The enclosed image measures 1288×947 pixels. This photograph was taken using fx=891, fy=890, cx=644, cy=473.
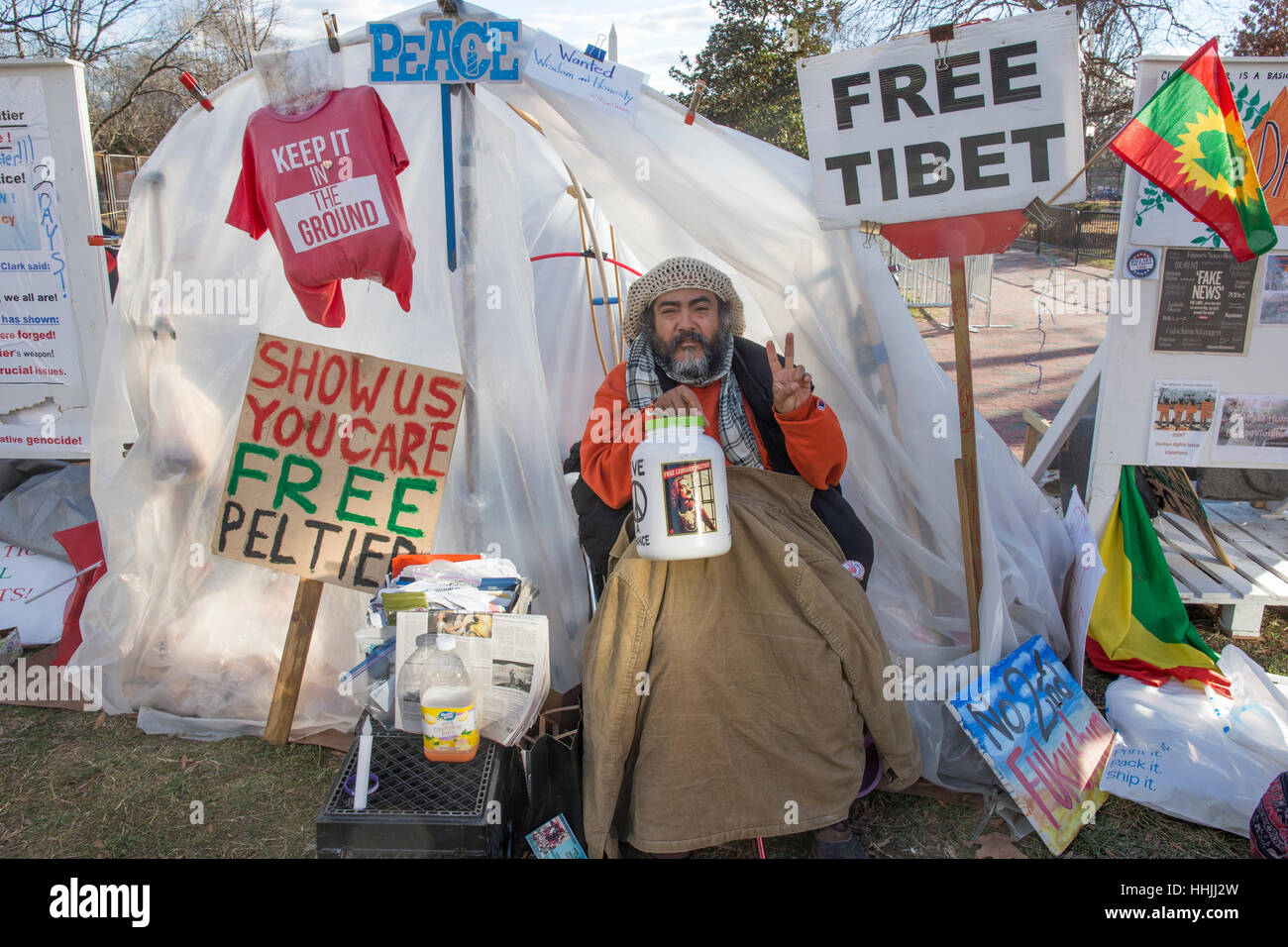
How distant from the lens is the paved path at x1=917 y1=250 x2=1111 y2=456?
700 centimetres

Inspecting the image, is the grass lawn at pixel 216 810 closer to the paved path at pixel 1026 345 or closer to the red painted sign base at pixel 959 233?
the red painted sign base at pixel 959 233

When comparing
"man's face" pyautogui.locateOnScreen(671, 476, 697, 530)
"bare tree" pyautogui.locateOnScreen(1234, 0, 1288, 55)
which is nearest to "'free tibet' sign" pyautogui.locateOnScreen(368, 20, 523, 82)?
"man's face" pyautogui.locateOnScreen(671, 476, 697, 530)

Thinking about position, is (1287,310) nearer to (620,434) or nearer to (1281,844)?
(1281,844)

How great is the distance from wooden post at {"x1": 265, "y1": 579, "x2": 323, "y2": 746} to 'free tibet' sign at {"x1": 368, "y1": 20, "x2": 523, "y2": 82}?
1.67 metres

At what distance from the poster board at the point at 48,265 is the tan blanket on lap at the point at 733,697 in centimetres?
259

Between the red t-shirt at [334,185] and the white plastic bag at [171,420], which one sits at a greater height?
the red t-shirt at [334,185]

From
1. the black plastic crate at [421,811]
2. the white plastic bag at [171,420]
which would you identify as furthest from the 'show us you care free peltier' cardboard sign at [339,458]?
the black plastic crate at [421,811]

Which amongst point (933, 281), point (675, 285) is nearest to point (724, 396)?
point (675, 285)

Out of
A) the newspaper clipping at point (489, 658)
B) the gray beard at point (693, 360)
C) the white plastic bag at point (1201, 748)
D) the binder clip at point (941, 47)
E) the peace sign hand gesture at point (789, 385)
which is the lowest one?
the white plastic bag at point (1201, 748)

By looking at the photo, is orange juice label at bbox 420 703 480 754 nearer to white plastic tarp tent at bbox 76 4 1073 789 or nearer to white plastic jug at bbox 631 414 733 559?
white plastic jug at bbox 631 414 733 559

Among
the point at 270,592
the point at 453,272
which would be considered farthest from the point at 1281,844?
the point at 270,592

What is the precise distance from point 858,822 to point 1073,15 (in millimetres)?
2335

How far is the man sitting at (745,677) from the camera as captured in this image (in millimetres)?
2326

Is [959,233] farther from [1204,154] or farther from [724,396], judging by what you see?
[724,396]
